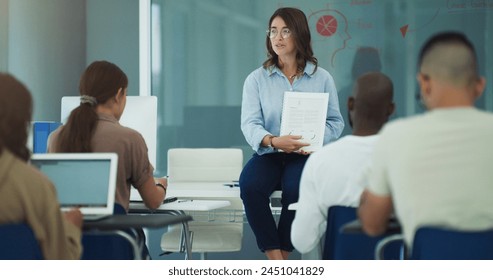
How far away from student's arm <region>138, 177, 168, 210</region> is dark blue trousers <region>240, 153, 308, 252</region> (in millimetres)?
600

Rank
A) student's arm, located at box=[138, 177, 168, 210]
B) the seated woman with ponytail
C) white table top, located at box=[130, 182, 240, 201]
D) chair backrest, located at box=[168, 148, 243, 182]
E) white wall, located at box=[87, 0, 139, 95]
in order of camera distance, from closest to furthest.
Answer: the seated woman with ponytail
student's arm, located at box=[138, 177, 168, 210]
white table top, located at box=[130, 182, 240, 201]
chair backrest, located at box=[168, 148, 243, 182]
white wall, located at box=[87, 0, 139, 95]

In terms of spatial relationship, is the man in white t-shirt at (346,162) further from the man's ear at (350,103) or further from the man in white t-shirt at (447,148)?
the man in white t-shirt at (447,148)

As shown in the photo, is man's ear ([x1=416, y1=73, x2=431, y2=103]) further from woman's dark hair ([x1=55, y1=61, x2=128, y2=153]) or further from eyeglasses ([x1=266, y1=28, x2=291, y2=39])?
eyeglasses ([x1=266, y1=28, x2=291, y2=39])

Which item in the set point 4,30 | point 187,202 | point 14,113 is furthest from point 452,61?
point 4,30

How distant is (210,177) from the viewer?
12.3 feet

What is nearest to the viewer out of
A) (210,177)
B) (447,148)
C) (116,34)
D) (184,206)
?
(447,148)

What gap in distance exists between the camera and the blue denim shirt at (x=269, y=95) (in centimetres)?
309

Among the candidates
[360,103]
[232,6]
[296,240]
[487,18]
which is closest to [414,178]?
[360,103]

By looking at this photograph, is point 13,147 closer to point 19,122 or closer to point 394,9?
point 19,122

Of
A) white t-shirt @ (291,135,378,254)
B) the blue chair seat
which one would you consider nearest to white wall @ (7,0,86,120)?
the blue chair seat

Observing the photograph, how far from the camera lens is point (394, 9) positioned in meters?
4.60

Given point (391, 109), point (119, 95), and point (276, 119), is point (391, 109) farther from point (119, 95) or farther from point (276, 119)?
point (276, 119)

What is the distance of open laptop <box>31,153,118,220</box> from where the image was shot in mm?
2016

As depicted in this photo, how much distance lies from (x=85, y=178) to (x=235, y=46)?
2.84 meters
